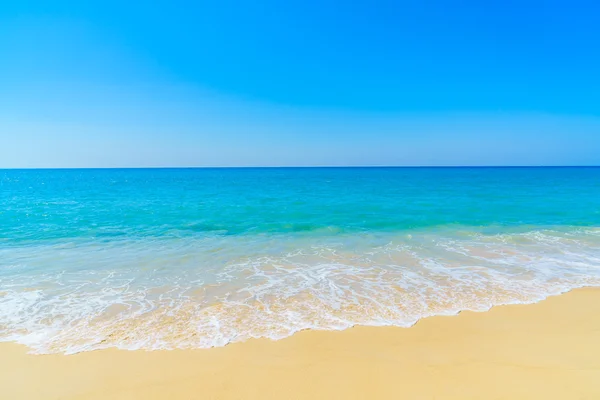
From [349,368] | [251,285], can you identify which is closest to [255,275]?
[251,285]

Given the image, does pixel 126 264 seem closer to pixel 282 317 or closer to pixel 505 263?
pixel 282 317

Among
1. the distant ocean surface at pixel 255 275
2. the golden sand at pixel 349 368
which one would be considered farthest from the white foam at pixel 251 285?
the golden sand at pixel 349 368

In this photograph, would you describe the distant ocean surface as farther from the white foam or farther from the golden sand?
the golden sand

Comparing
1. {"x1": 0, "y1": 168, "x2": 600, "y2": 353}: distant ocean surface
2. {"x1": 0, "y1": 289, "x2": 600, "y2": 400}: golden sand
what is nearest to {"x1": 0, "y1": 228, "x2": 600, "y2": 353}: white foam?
{"x1": 0, "y1": 168, "x2": 600, "y2": 353}: distant ocean surface

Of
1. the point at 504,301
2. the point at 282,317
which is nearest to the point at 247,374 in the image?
the point at 282,317

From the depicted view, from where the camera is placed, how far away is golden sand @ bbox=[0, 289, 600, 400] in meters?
3.70

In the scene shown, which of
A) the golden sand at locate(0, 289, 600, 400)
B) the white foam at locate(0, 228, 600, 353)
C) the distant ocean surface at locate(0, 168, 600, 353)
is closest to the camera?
the golden sand at locate(0, 289, 600, 400)

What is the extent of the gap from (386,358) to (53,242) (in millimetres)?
13821

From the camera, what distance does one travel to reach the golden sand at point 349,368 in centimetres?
370

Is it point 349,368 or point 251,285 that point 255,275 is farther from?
point 349,368

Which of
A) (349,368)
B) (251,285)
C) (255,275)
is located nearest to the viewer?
(349,368)

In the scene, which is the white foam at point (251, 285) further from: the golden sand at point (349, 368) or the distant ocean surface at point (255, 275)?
the golden sand at point (349, 368)

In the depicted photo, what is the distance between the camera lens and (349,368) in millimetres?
4121

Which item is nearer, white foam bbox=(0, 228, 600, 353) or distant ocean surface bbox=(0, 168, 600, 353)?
white foam bbox=(0, 228, 600, 353)
